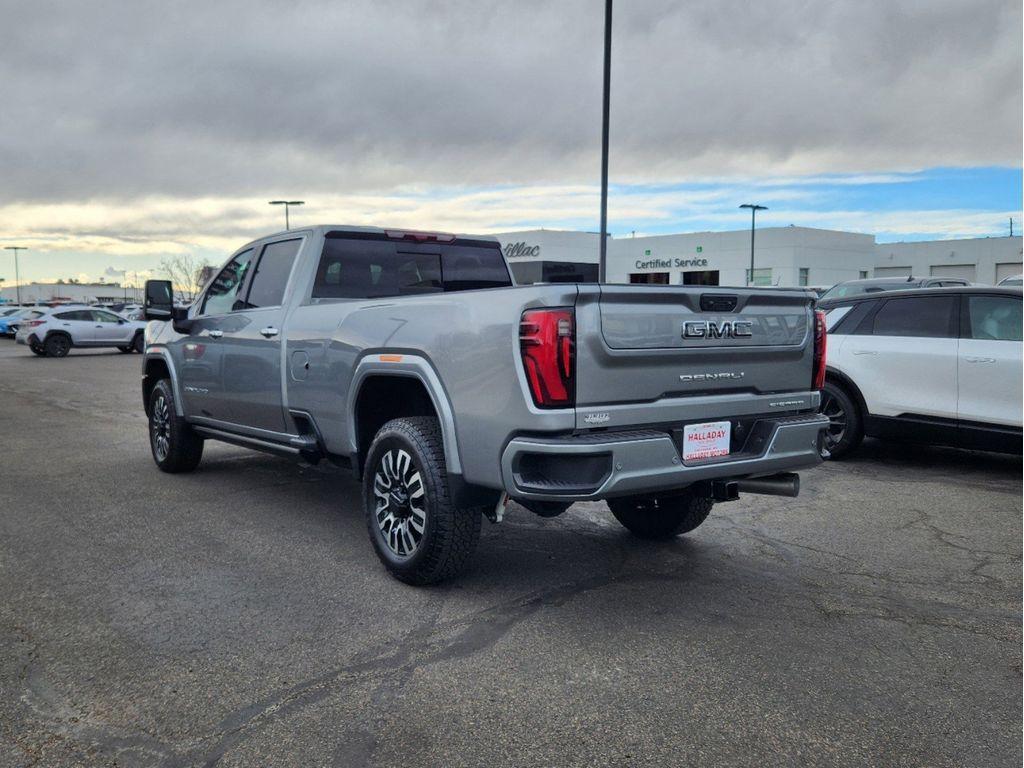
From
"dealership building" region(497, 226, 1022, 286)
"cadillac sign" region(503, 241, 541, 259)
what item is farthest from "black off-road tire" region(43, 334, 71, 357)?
"cadillac sign" region(503, 241, 541, 259)

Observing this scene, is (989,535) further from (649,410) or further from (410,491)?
(410,491)

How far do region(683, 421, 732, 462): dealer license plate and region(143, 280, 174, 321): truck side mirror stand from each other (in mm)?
4453

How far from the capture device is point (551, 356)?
3764 mm

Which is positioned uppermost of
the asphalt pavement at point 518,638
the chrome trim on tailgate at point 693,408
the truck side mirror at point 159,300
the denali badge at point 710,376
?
the truck side mirror at point 159,300

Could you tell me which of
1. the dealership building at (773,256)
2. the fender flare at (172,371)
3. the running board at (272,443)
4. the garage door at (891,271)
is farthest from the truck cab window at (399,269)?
the garage door at (891,271)

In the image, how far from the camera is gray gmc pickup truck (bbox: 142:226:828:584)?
381 centimetres

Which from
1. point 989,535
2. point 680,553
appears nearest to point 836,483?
point 989,535

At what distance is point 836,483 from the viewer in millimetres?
7367

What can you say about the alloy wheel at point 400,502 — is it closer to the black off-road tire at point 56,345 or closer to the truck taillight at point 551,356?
the truck taillight at point 551,356

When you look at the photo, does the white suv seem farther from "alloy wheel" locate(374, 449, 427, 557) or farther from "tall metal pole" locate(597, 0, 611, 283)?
"alloy wheel" locate(374, 449, 427, 557)

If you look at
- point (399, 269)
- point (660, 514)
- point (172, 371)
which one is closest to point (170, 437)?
point (172, 371)

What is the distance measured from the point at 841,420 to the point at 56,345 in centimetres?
2592

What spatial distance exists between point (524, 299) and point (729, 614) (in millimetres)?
1811

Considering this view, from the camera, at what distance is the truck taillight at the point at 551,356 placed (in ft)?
12.3
